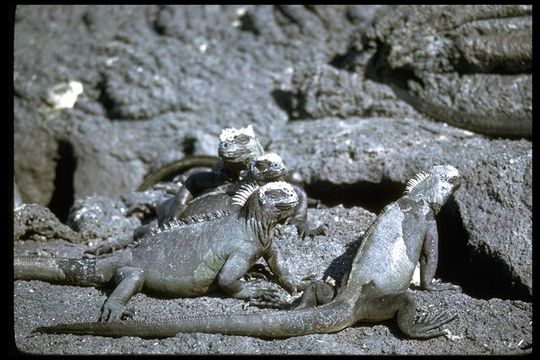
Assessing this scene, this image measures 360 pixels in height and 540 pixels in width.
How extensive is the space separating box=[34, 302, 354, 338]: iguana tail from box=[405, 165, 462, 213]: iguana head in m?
0.95

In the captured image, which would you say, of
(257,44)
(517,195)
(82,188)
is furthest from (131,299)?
(257,44)

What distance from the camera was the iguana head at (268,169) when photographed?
4527mm

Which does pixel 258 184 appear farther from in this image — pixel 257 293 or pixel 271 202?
pixel 257 293

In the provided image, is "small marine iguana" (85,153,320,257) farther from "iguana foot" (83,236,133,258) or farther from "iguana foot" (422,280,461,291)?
"iguana foot" (422,280,461,291)

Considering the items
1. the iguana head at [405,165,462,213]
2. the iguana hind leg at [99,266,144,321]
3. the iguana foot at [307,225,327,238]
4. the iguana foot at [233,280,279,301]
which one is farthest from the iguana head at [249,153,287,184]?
the iguana hind leg at [99,266,144,321]

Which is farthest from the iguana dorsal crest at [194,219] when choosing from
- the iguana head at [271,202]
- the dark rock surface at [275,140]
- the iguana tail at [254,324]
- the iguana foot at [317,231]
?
the iguana tail at [254,324]

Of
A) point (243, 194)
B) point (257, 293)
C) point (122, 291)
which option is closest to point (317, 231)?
point (243, 194)

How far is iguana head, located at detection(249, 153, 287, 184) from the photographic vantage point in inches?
178

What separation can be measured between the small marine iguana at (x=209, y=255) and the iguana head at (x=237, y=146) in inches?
16.9

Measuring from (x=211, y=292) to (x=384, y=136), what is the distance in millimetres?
2436

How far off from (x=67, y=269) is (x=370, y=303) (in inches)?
74.9

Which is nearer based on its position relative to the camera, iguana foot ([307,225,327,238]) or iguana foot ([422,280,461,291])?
iguana foot ([422,280,461,291])
